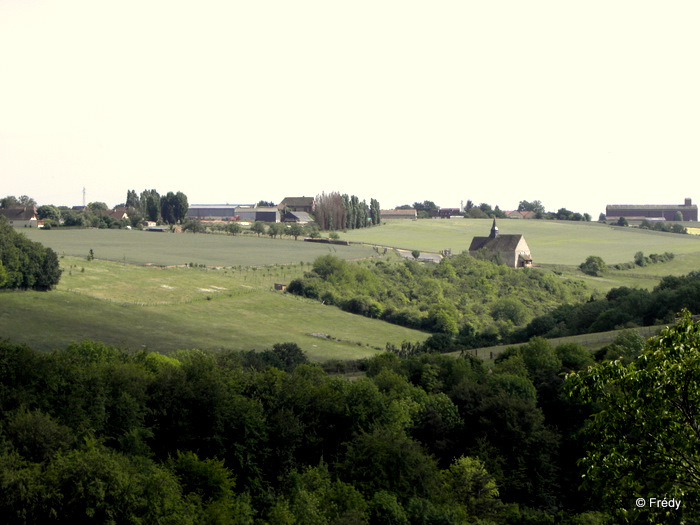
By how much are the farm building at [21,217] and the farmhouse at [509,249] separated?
238ft

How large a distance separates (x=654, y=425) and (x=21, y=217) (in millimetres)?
127841

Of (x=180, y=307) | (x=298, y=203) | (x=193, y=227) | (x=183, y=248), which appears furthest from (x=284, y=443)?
(x=298, y=203)

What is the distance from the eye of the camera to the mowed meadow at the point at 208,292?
2021 inches

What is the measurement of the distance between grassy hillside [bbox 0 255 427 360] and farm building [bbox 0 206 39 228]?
161ft

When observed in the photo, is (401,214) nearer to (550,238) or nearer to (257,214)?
(257,214)

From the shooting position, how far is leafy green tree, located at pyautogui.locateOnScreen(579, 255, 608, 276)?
9925 cm

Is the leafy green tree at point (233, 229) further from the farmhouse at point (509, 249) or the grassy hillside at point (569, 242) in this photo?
the farmhouse at point (509, 249)

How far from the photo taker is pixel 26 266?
5969 centimetres

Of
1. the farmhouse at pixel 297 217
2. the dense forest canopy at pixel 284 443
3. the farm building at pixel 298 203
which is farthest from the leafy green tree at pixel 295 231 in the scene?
the dense forest canopy at pixel 284 443

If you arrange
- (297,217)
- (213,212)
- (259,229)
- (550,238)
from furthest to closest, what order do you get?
(213,212), (297,217), (550,238), (259,229)

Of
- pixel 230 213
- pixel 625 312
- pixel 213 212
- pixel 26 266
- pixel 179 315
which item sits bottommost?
pixel 179 315

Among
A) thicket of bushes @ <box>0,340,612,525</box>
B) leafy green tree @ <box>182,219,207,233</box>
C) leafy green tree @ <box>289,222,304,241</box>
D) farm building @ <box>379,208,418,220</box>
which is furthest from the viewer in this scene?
farm building @ <box>379,208,418,220</box>

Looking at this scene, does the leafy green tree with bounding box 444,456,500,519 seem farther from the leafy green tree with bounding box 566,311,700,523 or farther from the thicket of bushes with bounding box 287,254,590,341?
the thicket of bushes with bounding box 287,254,590,341

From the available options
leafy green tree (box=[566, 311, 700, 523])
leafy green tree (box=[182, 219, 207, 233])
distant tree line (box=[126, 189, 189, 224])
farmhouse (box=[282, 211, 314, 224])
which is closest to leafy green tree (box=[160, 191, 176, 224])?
distant tree line (box=[126, 189, 189, 224])
